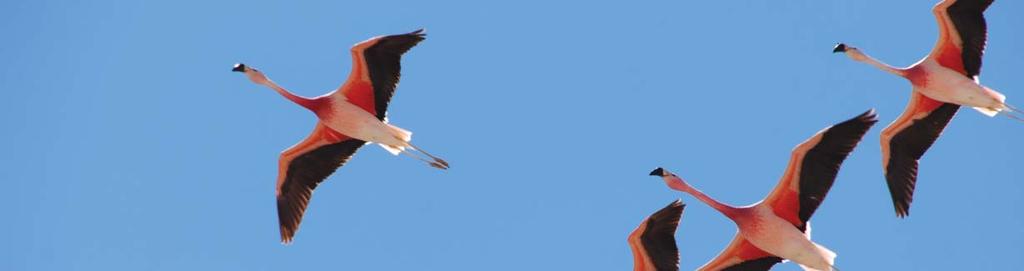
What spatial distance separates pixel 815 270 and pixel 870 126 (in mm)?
2506

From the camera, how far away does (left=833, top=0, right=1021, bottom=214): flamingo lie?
31.1 m

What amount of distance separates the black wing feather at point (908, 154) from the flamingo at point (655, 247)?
4.88 metres

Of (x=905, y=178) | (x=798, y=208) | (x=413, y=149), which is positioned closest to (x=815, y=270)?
(x=798, y=208)

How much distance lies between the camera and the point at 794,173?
1135 inches

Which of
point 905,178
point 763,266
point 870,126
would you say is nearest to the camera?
point 870,126

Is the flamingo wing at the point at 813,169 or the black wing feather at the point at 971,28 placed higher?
the black wing feather at the point at 971,28

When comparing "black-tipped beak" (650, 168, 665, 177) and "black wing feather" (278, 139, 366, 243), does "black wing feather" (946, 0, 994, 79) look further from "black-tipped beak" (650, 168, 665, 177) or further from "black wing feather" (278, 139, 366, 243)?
"black wing feather" (278, 139, 366, 243)

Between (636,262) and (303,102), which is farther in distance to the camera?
(303,102)

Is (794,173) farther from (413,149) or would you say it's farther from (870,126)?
(413,149)

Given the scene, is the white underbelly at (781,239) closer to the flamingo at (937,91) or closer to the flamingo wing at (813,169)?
the flamingo wing at (813,169)

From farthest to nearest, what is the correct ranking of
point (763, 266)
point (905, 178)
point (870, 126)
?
1. point (905, 178)
2. point (763, 266)
3. point (870, 126)

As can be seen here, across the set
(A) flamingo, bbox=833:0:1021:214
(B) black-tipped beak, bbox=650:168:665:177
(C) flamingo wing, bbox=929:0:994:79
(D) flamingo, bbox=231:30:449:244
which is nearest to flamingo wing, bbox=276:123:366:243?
(D) flamingo, bbox=231:30:449:244

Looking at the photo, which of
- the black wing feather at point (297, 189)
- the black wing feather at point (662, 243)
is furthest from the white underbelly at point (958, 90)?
the black wing feather at point (297, 189)

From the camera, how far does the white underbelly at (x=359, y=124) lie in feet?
102
